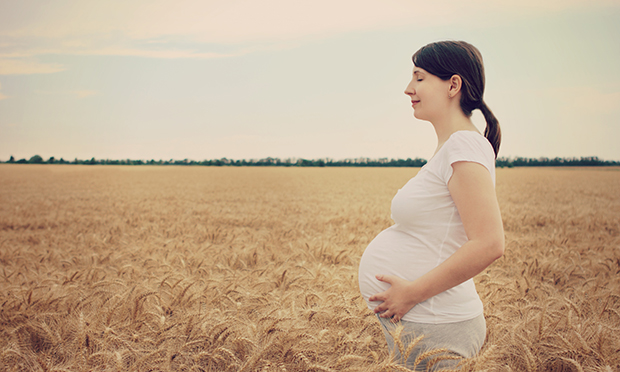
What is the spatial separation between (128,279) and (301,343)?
2.46 m

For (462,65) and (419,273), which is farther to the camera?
(419,273)

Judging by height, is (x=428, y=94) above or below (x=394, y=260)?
above

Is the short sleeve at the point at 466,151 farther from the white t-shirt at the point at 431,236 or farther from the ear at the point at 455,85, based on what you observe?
the ear at the point at 455,85

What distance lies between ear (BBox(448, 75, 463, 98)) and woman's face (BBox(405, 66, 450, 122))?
1cm

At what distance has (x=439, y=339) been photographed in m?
1.57

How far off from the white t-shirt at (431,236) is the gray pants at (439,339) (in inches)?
1.4

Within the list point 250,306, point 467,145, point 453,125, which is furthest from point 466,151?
point 250,306

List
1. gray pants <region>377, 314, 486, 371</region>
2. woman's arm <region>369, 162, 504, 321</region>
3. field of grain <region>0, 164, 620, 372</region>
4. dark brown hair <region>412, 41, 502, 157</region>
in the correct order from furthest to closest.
Result: field of grain <region>0, 164, 620, 372</region>, gray pants <region>377, 314, 486, 371</region>, dark brown hair <region>412, 41, 502, 157</region>, woman's arm <region>369, 162, 504, 321</region>

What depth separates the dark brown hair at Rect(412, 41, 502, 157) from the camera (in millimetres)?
1447

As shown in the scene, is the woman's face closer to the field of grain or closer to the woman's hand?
the woman's hand

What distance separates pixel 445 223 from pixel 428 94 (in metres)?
0.54

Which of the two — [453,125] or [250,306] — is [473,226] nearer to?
[453,125]

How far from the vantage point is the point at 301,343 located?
2.19 meters

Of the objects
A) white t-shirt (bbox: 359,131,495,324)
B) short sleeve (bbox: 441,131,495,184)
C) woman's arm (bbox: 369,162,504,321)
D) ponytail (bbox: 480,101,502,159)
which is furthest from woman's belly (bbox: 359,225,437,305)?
ponytail (bbox: 480,101,502,159)
